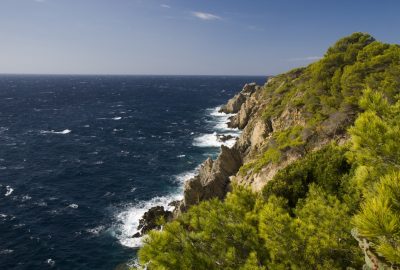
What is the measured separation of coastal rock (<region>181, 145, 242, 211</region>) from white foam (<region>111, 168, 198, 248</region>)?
20.7 feet

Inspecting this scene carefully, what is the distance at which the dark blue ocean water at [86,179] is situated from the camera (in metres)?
42.9

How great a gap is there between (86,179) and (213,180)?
97.4 ft

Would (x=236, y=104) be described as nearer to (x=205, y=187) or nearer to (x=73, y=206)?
(x=205, y=187)

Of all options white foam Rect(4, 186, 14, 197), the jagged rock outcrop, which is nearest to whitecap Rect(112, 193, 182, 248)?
white foam Rect(4, 186, 14, 197)

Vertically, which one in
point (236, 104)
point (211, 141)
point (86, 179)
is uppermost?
point (236, 104)

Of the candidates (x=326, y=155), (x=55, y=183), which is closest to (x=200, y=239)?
(x=326, y=155)

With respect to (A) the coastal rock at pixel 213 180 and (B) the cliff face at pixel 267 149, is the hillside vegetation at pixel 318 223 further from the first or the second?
(A) the coastal rock at pixel 213 180

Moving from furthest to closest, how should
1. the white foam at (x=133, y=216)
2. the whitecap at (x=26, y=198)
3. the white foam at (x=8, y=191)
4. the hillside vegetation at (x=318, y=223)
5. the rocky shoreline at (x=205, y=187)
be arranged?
the white foam at (x=8, y=191)
the whitecap at (x=26, y=198)
the rocky shoreline at (x=205, y=187)
the white foam at (x=133, y=216)
the hillside vegetation at (x=318, y=223)

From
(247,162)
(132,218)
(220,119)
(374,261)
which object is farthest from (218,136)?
(374,261)

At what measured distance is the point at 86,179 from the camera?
6481cm

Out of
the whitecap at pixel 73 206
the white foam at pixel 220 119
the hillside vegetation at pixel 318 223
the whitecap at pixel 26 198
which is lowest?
the whitecap at pixel 73 206

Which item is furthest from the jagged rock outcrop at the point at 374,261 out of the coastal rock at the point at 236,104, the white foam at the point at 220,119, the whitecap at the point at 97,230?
the coastal rock at the point at 236,104

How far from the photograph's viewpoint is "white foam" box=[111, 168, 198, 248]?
4416 cm

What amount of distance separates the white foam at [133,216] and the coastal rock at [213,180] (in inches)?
248
